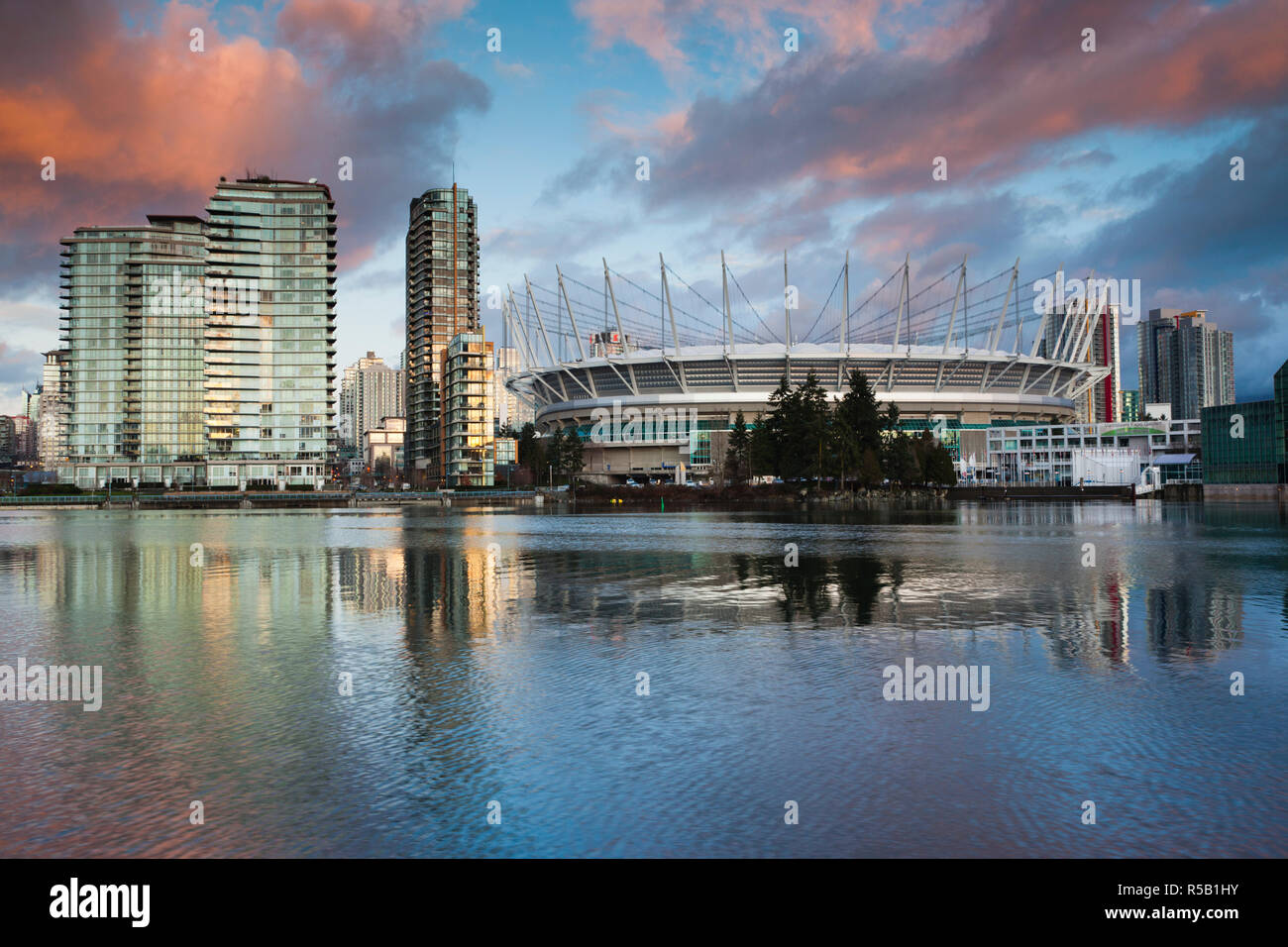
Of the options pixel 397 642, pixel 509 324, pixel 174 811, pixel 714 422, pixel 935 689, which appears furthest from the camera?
pixel 509 324

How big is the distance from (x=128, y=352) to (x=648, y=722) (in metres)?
199

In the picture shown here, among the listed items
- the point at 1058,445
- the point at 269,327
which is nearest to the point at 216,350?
the point at 269,327

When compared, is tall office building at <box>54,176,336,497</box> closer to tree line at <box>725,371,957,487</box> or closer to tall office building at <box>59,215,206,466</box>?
tall office building at <box>59,215,206,466</box>

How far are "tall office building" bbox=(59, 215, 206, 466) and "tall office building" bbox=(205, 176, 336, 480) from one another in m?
12.8

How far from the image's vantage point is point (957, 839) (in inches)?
280

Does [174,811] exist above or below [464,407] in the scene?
below

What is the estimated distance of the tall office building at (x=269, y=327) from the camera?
563 ft

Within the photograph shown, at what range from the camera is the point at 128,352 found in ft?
595

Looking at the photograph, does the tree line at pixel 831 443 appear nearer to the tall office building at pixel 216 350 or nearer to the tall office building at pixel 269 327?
the tall office building at pixel 269 327

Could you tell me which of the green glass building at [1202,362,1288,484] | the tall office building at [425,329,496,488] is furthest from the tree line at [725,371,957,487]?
the tall office building at [425,329,496,488]

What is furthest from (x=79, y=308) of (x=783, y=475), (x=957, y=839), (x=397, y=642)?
(x=957, y=839)

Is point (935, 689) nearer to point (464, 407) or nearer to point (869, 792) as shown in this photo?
point (869, 792)
